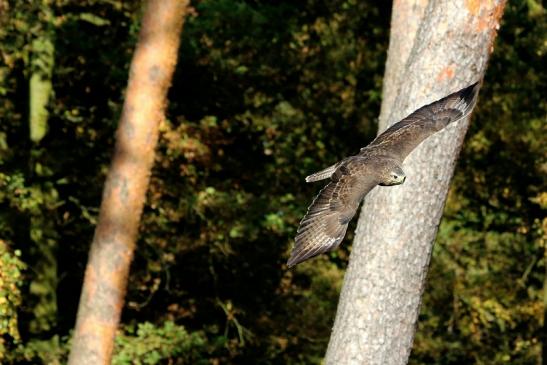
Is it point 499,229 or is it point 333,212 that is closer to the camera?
point 333,212

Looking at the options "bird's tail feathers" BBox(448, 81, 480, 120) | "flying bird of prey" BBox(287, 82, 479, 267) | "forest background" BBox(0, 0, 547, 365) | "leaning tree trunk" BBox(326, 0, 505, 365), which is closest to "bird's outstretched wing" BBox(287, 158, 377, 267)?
"flying bird of prey" BBox(287, 82, 479, 267)

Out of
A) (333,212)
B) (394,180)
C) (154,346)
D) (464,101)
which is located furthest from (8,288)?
(464,101)

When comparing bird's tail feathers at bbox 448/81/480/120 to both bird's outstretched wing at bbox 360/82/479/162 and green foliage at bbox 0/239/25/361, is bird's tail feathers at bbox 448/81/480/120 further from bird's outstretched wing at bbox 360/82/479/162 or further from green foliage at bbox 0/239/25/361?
green foliage at bbox 0/239/25/361

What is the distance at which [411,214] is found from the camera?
20.7ft

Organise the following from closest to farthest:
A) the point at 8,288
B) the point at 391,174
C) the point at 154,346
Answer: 1. the point at 391,174
2. the point at 8,288
3. the point at 154,346

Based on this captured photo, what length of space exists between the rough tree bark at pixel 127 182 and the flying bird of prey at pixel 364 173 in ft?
8.78

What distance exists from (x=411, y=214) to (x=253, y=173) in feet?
27.3

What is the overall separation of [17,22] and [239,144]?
12.9 feet

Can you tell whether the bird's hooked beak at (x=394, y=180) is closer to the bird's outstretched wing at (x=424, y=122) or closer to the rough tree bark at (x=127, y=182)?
the bird's outstretched wing at (x=424, y=122)

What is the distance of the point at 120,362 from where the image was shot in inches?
411

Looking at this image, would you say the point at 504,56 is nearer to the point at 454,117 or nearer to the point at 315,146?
the point at 315,146

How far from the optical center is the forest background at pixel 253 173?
13141 mm

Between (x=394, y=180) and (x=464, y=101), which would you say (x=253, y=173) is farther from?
(x=394, y=180)

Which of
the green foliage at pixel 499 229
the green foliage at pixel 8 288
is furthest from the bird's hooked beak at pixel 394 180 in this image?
the green foliage at pixel 499 229
